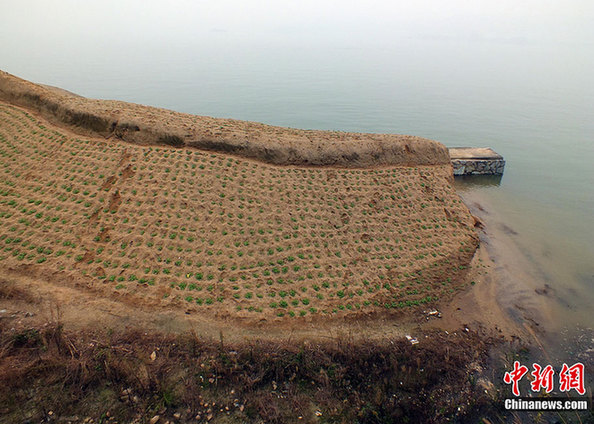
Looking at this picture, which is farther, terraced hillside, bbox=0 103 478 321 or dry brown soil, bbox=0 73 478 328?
terraced hillside, bbox=0 103 478 321

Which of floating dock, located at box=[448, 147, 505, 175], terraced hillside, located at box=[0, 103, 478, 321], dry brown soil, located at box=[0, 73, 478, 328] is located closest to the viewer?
dry brown soil, located at box=[0, 73, 478, 328]

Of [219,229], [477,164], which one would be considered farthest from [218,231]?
[477,164]

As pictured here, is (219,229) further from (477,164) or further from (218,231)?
(477,164)

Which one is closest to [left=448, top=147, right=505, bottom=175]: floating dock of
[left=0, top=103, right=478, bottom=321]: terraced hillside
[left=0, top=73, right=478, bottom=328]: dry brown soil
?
[left=0, top=103, right=478, bottom=321]: terraced hillside

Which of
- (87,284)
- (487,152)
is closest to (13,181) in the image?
(87,284)

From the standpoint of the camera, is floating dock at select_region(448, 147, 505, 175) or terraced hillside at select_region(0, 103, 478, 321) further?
floating dock at select_region(448, 147, 505, 175)

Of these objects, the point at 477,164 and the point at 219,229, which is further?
the point at 477,164

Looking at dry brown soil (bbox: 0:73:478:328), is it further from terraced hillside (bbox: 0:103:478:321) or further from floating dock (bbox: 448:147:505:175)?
floating dock (bbox: 448:147:505:175)

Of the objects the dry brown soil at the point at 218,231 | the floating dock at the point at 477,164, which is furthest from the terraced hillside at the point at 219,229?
the floating dock at the point at 477,164

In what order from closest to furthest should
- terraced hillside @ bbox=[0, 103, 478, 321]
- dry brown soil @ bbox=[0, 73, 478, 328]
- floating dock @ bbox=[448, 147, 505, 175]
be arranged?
1. dry brown soil @ bbox=[0, 73, 478, 328]
2. terraced hillside @ bbox=[0, 103, 478, 321]
3. floating dock @ bbox=[448, 147, 505, 175]
